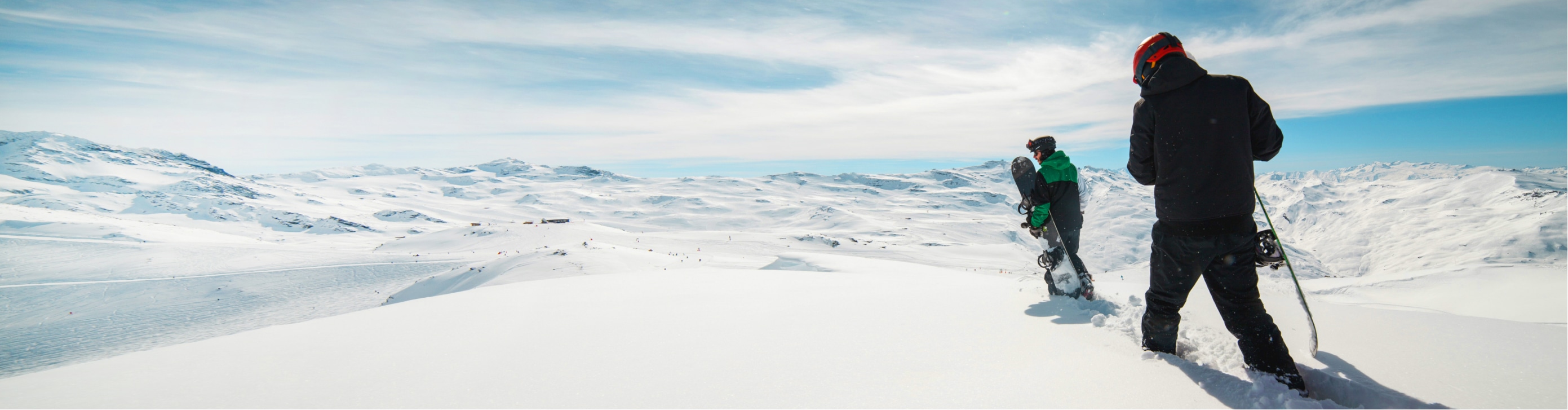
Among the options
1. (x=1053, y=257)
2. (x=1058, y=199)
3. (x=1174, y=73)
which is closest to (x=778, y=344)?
(x=1174, y=73)

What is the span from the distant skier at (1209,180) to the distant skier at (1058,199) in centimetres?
208

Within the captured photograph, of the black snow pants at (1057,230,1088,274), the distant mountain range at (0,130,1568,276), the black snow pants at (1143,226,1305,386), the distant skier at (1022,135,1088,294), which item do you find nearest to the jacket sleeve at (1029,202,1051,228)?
the distant skier at (1022,135,1088,294)

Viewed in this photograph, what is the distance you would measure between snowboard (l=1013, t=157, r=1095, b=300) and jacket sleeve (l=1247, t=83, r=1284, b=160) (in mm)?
2036

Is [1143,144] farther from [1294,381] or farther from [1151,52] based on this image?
[1294,381]

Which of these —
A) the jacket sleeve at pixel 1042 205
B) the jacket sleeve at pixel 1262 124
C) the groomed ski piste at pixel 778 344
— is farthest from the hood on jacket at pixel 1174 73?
the jacket sleeve at pixel 1042 205

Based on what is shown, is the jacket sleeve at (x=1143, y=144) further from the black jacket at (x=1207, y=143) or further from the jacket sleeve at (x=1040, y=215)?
the jacket sleeve at (x=1040, y=215)

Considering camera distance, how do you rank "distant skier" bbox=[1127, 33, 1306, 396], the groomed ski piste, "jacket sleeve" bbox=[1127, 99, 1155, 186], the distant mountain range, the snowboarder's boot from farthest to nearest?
1. the distant mountain range
2. "jacket sleeve" bbox=[1127, 99, 1155, 186]
3. "distant skier" bbox=[1127, 33, 1306, 396]
4. the groomed ski piste
5. the snowboarder's boot

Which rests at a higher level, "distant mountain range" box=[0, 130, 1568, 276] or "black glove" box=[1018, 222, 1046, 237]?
"black glove" box=[1018, 222, 1046, 237]

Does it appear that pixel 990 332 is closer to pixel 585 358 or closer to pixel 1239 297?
pixel 1239 297

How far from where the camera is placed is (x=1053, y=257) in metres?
5.21

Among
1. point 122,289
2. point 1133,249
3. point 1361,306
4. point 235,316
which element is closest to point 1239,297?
point 1361,306

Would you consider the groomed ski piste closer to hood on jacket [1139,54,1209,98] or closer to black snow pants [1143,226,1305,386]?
black snow pants [1143,226,1305,386]

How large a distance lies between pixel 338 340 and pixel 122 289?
20.3 metres

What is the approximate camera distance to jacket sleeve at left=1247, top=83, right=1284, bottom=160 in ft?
9.61
